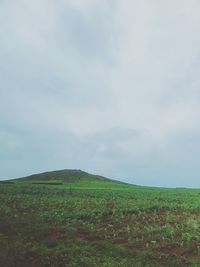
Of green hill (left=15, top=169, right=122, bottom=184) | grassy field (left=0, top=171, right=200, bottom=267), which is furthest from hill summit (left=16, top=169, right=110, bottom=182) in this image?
grassy field (left=0, top=171, right=200, bottom=267)

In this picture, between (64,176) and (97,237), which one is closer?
(97,237)

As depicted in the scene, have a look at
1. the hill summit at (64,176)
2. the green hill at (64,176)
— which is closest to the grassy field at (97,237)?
the green hill at (64,176)

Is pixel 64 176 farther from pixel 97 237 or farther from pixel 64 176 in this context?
pixel 97 237

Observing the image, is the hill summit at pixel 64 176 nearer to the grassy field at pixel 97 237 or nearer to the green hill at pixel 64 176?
the green hill at pixel 64 176

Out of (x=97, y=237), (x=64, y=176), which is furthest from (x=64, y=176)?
(x=97, y=237)

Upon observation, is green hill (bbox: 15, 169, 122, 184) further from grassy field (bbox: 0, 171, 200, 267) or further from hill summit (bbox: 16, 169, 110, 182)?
grassy field (bbox: 0, 171, 200, 267)

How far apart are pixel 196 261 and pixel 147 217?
10.6m

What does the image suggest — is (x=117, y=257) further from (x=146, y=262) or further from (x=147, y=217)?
(x=147, y=217)

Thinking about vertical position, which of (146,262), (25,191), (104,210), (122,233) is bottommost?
(146,262)

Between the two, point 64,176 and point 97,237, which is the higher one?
point 64,176

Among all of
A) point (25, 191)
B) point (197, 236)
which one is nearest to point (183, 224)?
point (197, 236)

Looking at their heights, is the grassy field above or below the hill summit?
below

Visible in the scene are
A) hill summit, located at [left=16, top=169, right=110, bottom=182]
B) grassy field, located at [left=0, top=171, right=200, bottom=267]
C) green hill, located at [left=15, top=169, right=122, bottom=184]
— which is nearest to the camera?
grassy field, located at [left=0, top=171, right=200, bottom=267]

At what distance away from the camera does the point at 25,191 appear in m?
45.1
